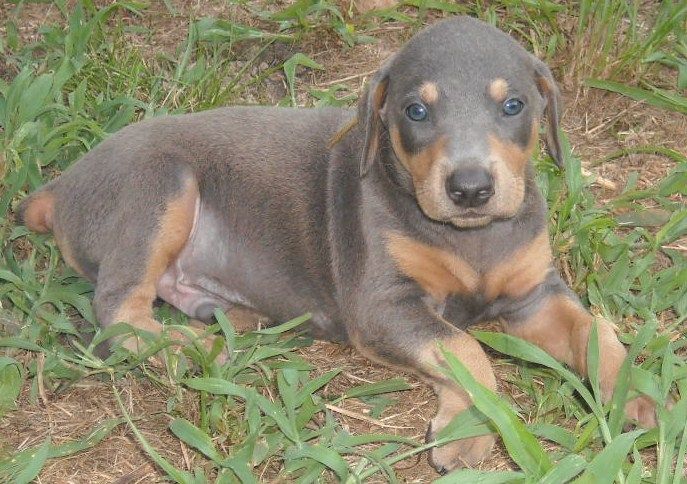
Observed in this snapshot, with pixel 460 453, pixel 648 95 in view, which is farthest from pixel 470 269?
pixel 648 95

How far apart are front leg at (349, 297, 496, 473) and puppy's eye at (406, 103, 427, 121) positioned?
0.79 m

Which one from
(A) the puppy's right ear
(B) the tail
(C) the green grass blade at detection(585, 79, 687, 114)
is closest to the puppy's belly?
(B) the tail

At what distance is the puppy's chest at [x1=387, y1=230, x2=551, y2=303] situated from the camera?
5.18 m

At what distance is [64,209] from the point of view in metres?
5.82

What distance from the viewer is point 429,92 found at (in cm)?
490

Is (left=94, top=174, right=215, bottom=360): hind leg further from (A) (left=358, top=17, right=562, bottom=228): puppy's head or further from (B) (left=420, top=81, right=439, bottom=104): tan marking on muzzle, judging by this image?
(B) (left=420, top=81, right=439, bottom=104): tan marking on muzzle

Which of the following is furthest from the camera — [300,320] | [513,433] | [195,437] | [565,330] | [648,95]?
[648,95]

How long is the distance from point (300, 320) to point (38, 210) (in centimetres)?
167

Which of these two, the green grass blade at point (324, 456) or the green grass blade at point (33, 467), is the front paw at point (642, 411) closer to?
the green grass blade at point (324, 456)

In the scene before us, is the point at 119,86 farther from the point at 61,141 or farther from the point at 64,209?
the point at 64,209

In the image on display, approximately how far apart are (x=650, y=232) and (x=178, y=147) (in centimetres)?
253

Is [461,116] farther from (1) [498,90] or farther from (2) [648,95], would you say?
(2) [648,95]

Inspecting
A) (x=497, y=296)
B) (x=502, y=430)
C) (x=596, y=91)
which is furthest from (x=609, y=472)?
(x=596, y=91)

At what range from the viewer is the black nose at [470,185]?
182 inches
